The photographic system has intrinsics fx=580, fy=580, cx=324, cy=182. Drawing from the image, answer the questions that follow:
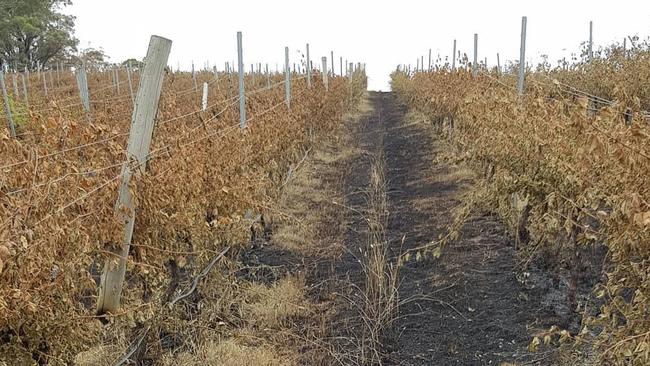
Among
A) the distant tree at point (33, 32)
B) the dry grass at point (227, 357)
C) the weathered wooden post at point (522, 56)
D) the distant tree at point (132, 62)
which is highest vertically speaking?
the distant tree at point (33, 32)

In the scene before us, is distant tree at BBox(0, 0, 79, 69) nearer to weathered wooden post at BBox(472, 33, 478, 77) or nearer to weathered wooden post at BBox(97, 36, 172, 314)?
weathered wooden post at BBox(472, 33, 478, 77)

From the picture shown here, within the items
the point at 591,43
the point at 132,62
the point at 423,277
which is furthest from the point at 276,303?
the point at 132,62

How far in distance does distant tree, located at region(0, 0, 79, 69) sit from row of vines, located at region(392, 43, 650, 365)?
3378cm

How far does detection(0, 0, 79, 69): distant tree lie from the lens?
3519cm

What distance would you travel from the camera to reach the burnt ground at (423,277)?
160 inches

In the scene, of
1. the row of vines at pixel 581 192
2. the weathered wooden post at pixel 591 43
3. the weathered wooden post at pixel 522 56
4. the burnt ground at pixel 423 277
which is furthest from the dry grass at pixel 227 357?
the weathered wooden post at pixel 591 43

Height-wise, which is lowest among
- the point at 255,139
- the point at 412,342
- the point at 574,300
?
the point at 412,342

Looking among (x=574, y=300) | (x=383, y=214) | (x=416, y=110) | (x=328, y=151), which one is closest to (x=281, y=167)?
(x=383, y=214)

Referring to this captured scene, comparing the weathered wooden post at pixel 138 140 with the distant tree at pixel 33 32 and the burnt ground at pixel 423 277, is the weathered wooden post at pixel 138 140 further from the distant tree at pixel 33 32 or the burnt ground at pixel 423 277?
the distant tree at pixel 33 32

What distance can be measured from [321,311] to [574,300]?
1926mm

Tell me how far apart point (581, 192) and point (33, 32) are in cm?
3931

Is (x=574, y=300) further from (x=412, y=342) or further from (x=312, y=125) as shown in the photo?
(x=312, y=125)

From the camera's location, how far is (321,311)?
4738 mm

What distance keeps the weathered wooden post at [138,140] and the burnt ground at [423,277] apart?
1.48 meters
